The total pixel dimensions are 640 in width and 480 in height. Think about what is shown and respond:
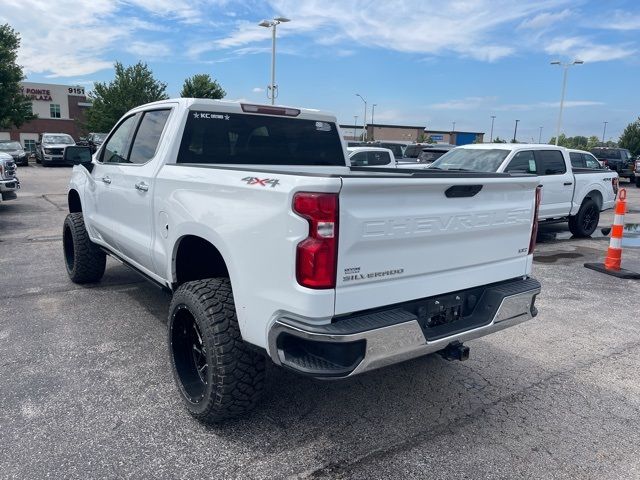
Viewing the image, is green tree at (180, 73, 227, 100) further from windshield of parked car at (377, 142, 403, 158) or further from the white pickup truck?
the white pickup truck

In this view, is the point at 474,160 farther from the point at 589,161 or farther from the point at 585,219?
the point at 589,161

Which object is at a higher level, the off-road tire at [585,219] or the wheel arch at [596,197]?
the wheel arch at [596,197]

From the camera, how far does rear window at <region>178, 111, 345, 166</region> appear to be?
153 inches

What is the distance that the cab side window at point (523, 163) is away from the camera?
9018 millimetres

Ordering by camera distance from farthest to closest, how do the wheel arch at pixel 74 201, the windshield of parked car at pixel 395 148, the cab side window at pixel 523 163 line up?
the windshield of parked car at pixel 395 148, the cab side window at pixel 523 163, the wheel arch at pixel 74 201

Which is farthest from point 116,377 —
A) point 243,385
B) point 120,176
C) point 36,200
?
point 36,200

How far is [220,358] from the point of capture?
282cm

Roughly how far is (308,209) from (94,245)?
13.4 ft

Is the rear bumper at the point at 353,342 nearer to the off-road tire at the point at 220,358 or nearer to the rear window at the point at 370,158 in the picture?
the off-road tire at the point at 220,358

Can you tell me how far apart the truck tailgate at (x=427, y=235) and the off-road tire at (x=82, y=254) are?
13.4 ft

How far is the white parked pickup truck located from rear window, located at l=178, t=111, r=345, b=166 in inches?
192

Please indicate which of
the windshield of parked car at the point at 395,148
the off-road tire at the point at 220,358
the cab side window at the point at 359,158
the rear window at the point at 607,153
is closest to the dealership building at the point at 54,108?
the windshield of parked car at the point at 395,148

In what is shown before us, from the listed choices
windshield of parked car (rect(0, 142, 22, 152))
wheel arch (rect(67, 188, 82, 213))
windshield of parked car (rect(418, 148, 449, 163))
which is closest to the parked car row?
wheel arch (rect(67, 188, 82, 213))

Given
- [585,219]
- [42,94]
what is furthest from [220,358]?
[42,94]
